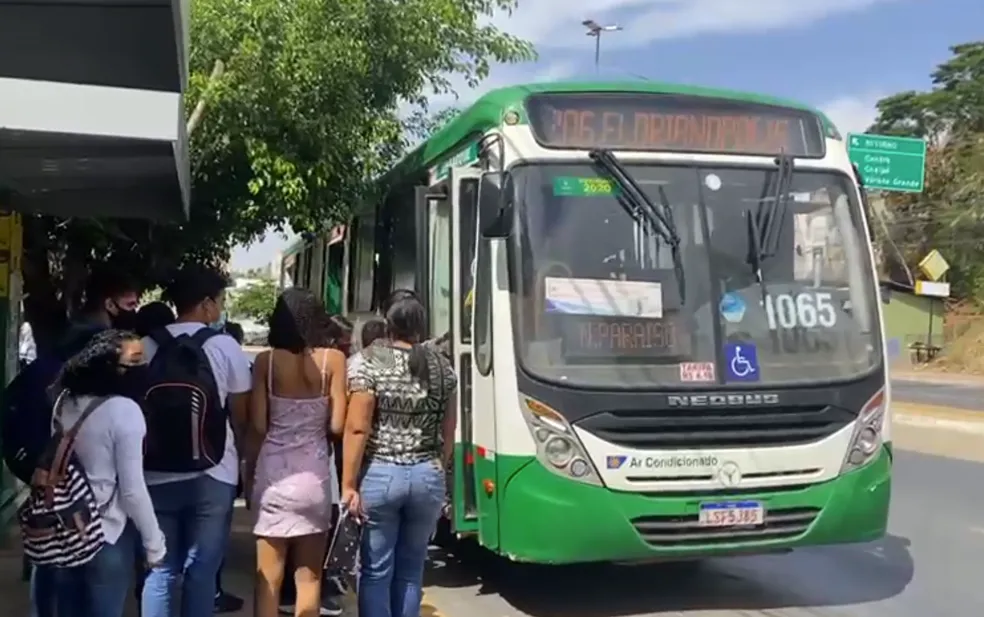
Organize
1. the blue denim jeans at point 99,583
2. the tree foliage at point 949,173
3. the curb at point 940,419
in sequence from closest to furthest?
1. the blue denim jeans at point 99,583
2. the curb at point 940,419
3. the tree foliage at point 949,173

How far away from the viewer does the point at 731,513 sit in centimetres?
714

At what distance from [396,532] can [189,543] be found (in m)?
0.99

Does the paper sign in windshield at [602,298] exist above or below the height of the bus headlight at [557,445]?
above

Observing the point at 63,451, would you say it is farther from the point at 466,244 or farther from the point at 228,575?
the point at 466,244

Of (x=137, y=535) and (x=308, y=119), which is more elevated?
(x=308, y=119)

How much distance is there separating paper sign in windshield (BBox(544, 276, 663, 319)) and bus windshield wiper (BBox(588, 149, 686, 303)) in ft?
0.75

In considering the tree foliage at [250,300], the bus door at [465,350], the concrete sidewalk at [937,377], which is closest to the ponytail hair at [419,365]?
the bus door at [465,350]

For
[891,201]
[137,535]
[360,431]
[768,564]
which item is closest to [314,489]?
[360,431]

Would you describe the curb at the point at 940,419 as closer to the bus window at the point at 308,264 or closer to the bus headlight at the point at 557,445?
the bus window at the point at 308,264

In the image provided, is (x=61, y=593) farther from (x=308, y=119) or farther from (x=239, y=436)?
(x=308, y=119)

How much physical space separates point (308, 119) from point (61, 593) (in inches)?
244

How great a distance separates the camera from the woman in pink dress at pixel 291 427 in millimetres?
5500

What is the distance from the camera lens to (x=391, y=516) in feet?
18.8

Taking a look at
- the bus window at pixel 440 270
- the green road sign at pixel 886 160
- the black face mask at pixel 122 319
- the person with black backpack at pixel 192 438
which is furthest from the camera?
the green road sign at pixel 886 160
